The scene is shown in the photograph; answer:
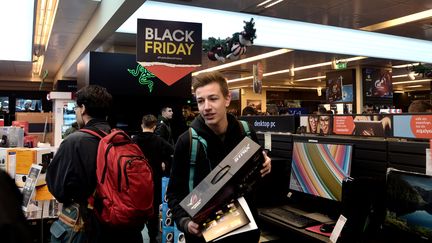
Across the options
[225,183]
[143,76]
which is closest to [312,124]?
[225,183]

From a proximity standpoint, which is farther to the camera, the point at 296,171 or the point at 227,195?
the point at 296,171

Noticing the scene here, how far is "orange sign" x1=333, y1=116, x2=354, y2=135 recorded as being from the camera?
102 inches

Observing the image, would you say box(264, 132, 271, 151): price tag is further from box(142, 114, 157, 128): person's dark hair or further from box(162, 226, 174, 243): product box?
box(142, 114, 157, 128): person's dark hair

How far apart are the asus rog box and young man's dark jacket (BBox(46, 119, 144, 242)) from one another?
3.30ft

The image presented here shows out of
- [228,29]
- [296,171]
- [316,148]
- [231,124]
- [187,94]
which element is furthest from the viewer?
[228,29]

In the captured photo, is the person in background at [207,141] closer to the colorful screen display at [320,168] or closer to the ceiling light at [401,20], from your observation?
the colorful screen display at [320,168]

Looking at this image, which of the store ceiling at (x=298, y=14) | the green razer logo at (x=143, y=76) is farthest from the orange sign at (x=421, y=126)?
the green razer logo at (x=143, y=76)

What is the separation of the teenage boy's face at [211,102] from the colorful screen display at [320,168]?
105 cm

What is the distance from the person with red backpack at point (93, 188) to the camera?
2109 millimetres

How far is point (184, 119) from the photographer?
7.28 m

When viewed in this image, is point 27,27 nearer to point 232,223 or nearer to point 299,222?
point 299,222

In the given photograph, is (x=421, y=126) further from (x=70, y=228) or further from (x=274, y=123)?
(x=70, y=228)

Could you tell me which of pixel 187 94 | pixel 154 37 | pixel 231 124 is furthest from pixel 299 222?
pixel 187 94

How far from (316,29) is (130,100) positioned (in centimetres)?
424
